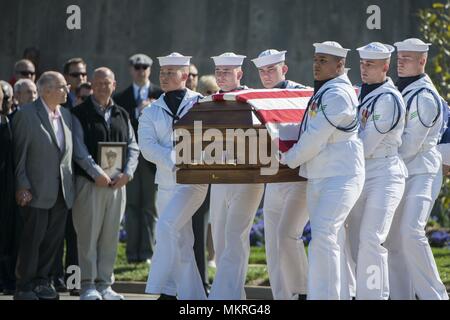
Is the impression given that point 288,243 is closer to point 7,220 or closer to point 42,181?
point 42,181

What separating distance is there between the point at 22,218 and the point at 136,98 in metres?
3.31

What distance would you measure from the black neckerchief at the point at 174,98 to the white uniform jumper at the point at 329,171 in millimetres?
2063

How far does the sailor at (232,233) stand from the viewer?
40.3 ft

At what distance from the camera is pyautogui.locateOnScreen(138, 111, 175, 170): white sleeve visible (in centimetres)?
1276

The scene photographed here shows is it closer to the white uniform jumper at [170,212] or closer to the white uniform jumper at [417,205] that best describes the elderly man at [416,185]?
the white uniform jumper at [417,205]

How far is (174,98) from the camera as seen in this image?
13070 mm

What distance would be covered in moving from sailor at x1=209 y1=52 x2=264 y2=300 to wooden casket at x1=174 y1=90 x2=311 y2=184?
76 centimetres

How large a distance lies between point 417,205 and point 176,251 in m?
2.19

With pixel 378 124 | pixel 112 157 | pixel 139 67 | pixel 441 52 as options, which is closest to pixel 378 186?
pixel 378 124

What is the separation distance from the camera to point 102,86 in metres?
14.2

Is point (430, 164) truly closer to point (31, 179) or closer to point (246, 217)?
point (246, 217)

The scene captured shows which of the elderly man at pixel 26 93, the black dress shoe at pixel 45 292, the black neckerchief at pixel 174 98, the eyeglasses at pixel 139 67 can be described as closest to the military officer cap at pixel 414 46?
the black neckerchief at pixel 174 98
